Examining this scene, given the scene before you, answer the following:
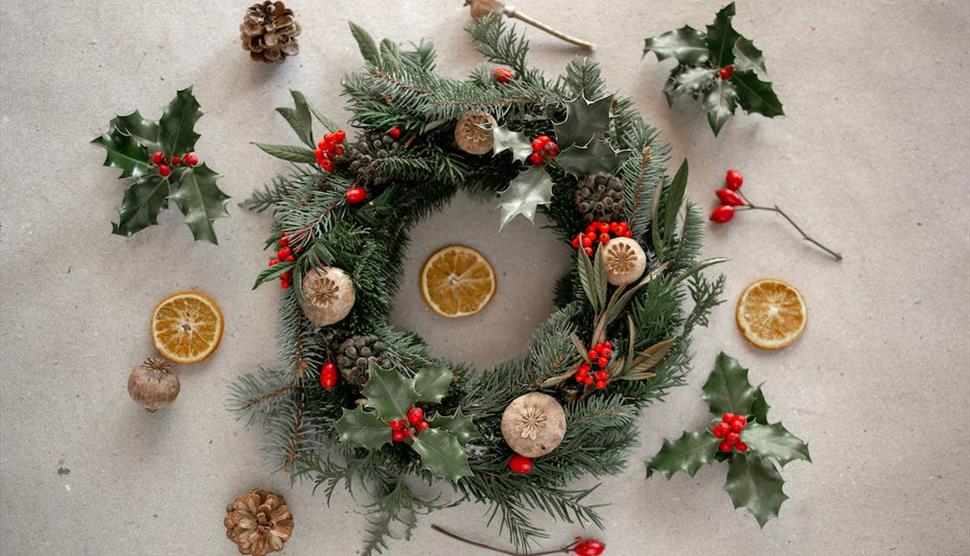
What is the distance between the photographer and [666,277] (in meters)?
1.70

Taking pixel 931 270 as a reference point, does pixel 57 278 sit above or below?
below

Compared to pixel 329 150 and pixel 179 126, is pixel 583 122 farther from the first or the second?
pixel 179 126

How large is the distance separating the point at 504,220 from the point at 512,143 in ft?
0.57

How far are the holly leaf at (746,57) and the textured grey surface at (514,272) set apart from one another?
127 mm

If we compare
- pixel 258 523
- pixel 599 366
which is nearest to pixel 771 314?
pixel 599 366

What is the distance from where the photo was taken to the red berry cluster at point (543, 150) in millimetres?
1617

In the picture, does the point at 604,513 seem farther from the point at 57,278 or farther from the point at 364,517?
the point at 57,278

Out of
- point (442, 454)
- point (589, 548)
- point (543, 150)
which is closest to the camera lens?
point (442, 454)

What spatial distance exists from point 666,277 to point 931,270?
0.80 m

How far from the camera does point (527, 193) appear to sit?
160 cm

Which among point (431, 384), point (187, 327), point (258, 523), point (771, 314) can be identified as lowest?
point (258, 523)

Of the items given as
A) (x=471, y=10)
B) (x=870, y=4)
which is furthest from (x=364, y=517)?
(x=870, y=4)

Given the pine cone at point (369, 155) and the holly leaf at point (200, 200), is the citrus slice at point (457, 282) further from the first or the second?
the holly leaf at point (200, 200)

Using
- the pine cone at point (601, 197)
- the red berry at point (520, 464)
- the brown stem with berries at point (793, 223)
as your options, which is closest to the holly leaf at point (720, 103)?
the brown stem with berries at point (793, 223)
